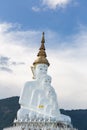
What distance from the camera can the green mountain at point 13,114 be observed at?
77.8 metres

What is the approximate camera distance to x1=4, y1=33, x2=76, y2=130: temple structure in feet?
116

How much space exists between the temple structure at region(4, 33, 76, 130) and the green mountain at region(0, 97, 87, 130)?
3728 centimetres

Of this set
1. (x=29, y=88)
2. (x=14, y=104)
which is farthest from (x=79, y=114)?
(x=29, y=88)

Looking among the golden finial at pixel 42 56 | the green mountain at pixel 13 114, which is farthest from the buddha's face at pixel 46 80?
the green mountain at pixel 13 114

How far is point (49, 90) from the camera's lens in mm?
38281

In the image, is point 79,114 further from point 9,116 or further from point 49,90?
point 49,90

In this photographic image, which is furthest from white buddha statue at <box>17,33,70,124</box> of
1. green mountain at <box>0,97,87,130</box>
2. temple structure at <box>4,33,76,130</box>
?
Answer: green mountain at <box>0,97,87,130</box>

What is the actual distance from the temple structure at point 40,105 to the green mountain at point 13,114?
37.3m

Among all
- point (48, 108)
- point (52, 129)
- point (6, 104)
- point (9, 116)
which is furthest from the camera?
point (6, 104)

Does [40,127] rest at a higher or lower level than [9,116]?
lower

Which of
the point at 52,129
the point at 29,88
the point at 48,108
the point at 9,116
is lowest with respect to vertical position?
the point at 52,129

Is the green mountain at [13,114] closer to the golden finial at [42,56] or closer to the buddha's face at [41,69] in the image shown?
the golden finial at [42,56]

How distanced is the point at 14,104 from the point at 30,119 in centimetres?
4768

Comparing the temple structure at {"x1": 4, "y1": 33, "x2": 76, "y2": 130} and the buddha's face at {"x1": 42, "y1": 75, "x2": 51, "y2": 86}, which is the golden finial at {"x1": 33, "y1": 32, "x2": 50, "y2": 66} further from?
the buddha's face at {"x1": 42, "y1": 75, "x2": 51, "y2": 86}
